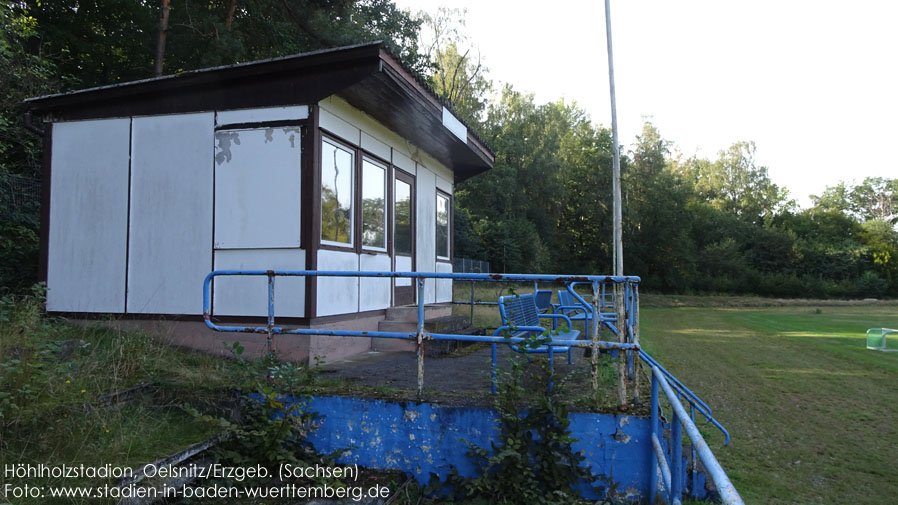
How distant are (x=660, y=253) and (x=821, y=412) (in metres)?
42.2

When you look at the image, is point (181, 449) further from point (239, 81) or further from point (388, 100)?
point (388, 100)

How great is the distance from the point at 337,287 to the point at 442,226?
15.2ft

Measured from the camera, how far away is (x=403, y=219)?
9.18m

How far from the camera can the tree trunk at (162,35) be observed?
14.6 metres

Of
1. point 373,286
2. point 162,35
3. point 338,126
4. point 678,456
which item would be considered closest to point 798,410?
point 373,286

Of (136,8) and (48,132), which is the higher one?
(136,8)

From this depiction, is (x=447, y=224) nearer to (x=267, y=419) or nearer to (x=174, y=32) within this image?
(x=267, y=419)

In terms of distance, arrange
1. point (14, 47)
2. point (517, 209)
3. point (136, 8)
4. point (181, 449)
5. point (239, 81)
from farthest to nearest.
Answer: point (517, 209) → point (136, 8) → point (14, 47) → point (239, 81) → point (181, 449)

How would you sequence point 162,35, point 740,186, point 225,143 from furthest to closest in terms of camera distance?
point 740,186, point 162,35, point 225,143

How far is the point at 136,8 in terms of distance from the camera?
53.5 ft

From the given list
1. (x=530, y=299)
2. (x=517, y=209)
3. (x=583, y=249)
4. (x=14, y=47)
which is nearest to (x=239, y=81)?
(x=530, y=299)

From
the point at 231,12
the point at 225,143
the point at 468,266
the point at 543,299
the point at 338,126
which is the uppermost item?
the point at 231,12

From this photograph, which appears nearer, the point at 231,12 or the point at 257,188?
the point at 257,188

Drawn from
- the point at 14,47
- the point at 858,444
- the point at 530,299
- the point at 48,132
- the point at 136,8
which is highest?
the point at 136,8
